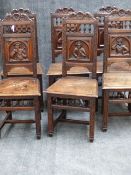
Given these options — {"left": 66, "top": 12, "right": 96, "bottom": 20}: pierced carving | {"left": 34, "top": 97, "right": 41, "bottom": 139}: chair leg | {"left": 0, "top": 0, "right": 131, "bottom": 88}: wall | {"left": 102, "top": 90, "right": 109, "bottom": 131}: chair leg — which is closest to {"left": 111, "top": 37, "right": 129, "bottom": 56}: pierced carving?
{"left": 66, "top": 12, "right": 96, "bottom": 20}: pierced carving

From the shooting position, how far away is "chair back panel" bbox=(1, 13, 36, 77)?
9.66 feet

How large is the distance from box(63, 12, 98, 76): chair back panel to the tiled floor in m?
0.64

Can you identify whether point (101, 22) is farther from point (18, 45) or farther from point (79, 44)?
point (18, 45)

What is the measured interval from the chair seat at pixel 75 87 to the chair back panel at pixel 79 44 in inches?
4.6

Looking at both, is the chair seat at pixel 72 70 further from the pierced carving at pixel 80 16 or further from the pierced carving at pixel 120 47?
the pierced carving at pixel 80 16

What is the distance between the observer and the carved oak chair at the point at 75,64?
2.76 metres

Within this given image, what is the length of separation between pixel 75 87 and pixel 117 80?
0.44m

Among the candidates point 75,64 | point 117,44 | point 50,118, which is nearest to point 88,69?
point 75,64

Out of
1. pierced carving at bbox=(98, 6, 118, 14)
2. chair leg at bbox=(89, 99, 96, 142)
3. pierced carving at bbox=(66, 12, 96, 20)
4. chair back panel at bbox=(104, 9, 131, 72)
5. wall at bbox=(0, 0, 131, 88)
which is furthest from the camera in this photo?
wall at bbox=(0, 0, 131, 88)

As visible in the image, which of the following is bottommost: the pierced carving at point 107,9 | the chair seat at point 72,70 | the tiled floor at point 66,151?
the tiled floor at point 66,151

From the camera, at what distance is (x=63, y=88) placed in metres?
2.80

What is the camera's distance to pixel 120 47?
3.09 meters

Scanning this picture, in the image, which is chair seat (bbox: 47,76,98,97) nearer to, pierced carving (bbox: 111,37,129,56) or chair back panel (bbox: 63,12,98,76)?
chair back panel (bbox: 63,12,98,76)

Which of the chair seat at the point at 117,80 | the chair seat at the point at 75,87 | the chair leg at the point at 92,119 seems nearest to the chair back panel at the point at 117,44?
the chair seat at the point at 117,80
